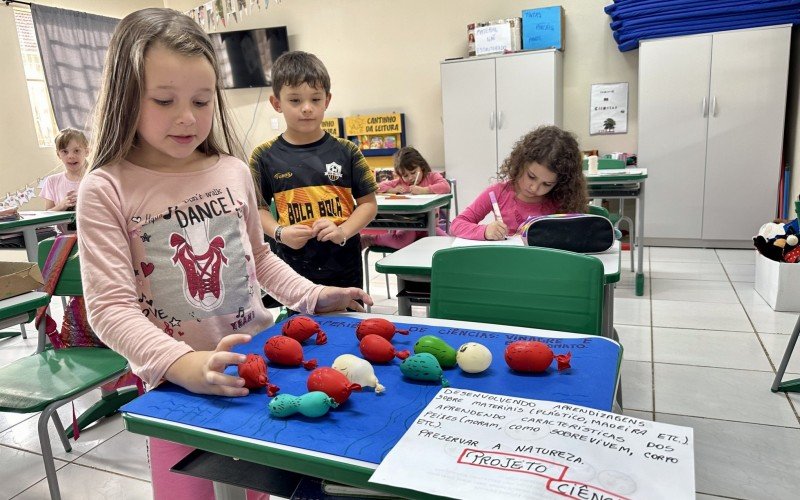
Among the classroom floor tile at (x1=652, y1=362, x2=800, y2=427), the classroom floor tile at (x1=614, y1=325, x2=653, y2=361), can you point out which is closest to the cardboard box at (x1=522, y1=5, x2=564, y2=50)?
the classroom floor tile at (x1=614, y1=325, x2=653, y2=361)

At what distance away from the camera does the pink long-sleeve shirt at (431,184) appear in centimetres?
400

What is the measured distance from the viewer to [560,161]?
2.16 m

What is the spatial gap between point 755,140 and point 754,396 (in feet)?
10.0

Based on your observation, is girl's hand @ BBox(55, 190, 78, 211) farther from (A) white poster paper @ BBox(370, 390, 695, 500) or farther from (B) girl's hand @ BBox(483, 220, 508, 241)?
(A) white poster paper @ BBox(370, 390, 695, 500)

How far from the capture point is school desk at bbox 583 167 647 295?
11.4 feet

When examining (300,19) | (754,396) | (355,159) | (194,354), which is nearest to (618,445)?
Answer: (194,354)

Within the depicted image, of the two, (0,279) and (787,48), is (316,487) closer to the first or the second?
(0,279)

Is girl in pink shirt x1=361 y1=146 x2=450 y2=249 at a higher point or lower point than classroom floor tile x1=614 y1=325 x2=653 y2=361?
higher

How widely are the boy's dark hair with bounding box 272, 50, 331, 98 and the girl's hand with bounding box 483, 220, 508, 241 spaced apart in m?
0.76

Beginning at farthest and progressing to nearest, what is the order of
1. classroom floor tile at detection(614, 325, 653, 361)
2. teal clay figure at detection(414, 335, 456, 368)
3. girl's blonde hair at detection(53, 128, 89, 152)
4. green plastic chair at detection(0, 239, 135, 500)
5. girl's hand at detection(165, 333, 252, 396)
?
girl's blonde hair at detection(53, 128, 89, 152) → classroom floor tile at detection(614, 325, 653, 361) → green plastic chair at detection(0, 239, 135, 500) → teal clay figure at detection(414, 335, 456, 368) → girl's hand at detection(165, 333, 252, 396)

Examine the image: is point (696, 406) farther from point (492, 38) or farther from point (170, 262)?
point (492, 38)

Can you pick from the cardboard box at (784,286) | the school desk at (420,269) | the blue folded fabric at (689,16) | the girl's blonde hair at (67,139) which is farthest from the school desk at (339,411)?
the blue folded fabric at (689,16)

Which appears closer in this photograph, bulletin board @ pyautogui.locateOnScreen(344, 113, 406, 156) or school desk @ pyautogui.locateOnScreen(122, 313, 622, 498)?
school desk @ pyautogui.locateOnScreen(122, 313, 622, 498)

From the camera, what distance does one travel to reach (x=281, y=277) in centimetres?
113
